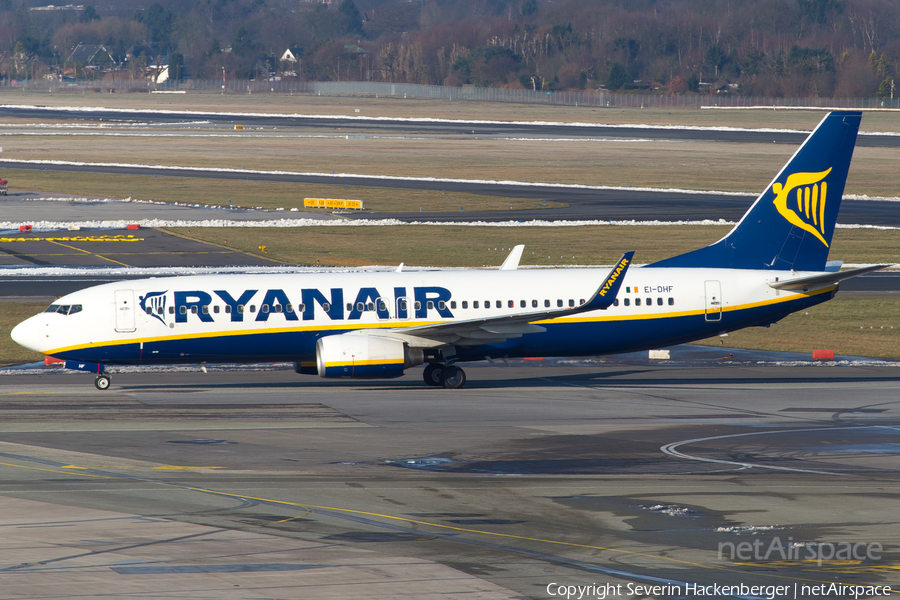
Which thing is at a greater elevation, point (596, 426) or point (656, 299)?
point (656, 299)

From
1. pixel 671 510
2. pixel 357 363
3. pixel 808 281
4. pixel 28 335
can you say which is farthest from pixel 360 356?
pixel 808 281

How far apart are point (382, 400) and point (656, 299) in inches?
394

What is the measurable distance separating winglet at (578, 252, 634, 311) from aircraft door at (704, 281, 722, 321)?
4.06m

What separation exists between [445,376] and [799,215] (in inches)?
547

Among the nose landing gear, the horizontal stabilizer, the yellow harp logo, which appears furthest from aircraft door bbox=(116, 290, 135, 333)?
the yellow harp logo

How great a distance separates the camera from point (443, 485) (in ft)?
74.2

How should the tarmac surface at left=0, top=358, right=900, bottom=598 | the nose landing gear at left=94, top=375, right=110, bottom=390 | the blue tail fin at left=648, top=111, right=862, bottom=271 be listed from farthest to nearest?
the blue tail fin at left=648, top=111, right=862, bottom=271 → the nose landing gear at left=94, top=375, right=110, bottom=390 → the tarmac surface at left=0, top=358, right=900, bottom=598

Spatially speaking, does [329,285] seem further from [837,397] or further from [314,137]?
[314,137]

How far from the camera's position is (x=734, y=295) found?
120 feet

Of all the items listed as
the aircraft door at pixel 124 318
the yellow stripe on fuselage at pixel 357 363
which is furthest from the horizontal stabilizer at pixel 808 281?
the aircraft door at pixel 124 318

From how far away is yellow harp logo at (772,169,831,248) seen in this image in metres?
38.1

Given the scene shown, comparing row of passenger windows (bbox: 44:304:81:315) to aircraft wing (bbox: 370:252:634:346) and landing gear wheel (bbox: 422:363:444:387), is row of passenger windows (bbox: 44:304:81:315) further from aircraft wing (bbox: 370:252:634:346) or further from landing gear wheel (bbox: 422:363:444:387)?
landing gear wheel (bbox: 422:363:444:387)

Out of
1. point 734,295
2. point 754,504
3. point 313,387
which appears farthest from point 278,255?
point 754,504

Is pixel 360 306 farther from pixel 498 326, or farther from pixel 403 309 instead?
pixel 498 326
